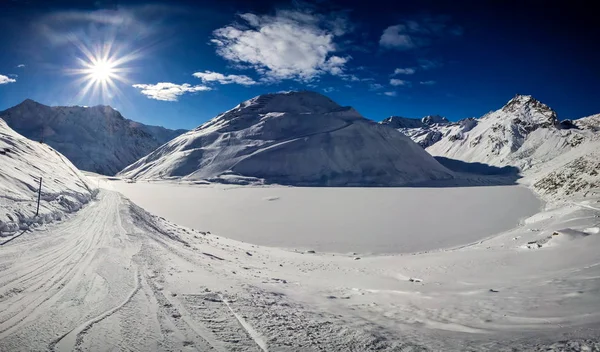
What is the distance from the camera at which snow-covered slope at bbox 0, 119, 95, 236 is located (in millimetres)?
13430

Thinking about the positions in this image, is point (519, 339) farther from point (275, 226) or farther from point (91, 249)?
→ point (275, 226)

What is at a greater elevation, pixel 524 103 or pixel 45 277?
pixel 524 103

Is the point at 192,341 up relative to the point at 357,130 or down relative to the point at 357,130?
down

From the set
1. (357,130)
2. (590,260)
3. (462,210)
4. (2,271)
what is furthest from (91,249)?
(357,130)

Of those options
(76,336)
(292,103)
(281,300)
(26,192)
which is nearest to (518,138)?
(292,103)

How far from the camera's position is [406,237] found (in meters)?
23.6

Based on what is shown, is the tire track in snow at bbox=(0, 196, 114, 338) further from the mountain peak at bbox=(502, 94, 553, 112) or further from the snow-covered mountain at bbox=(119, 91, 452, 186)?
the mountain peak at bbox=(502, 94, 553, 112)

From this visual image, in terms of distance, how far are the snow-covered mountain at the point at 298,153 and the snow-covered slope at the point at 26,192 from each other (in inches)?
2457

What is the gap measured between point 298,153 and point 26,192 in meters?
83.8

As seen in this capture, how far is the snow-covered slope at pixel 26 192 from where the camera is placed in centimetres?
1343

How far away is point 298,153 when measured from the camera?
99375 millimetres

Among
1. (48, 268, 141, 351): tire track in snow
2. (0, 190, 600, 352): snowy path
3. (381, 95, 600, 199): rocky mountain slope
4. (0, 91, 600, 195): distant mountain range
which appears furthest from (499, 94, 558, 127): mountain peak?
(48, 268, 141, 351): tire track in snow

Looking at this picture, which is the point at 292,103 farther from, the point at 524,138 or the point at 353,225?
the point at 524,138

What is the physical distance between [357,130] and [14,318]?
363 feet
